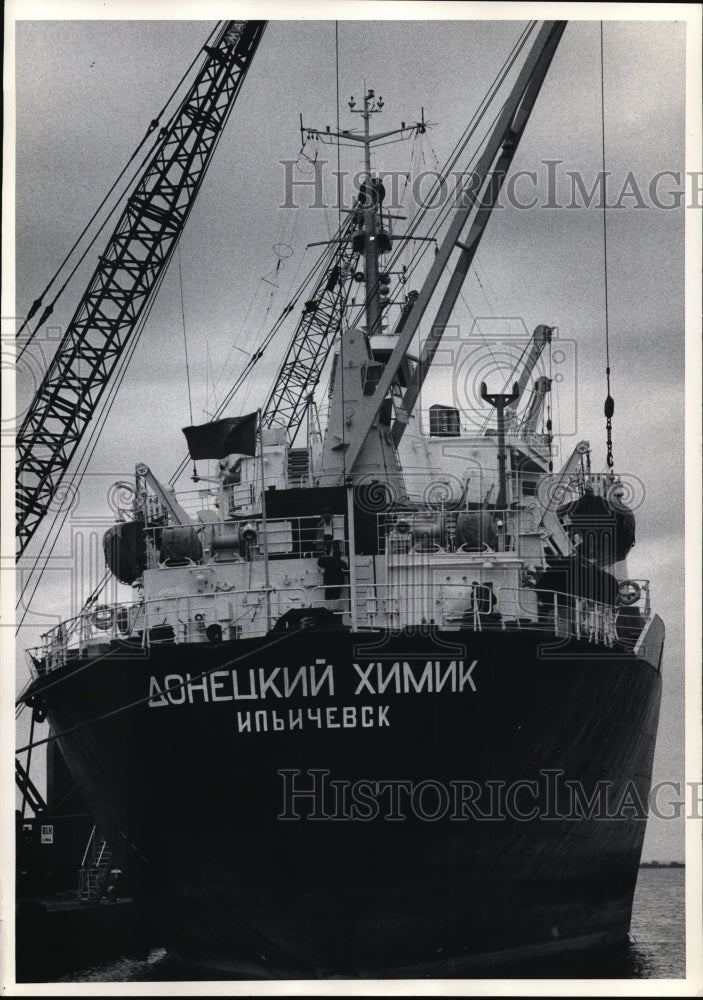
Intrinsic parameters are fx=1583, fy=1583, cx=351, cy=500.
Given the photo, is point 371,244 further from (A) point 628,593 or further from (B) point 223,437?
(A) point 628,593

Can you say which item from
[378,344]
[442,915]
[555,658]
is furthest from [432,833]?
[378,344]

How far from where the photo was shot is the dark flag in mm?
36719

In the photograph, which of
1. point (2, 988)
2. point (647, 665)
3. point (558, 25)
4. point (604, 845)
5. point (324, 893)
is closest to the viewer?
point (2, 988)

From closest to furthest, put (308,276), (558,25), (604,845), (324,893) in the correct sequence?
(324,893)
(558,25)
(604,845)
(308,276)

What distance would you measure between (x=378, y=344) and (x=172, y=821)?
1442 centimetres

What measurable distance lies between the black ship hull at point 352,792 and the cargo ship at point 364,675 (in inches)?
2.1

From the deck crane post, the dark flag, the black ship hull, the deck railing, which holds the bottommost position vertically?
the black ship hull

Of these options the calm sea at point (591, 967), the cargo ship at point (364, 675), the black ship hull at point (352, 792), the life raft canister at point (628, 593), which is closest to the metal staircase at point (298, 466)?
the cargo ship at point (364, 675)

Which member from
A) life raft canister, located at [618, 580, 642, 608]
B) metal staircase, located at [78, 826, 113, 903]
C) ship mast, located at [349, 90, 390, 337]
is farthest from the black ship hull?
metal staircase, located at [78, 826, 113, 903]

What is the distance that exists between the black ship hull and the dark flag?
5.32 m

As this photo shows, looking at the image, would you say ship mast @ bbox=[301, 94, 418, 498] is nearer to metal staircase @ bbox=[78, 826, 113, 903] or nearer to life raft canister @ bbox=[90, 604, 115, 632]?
life raft canister @ bbox=[90, 604, 115, 632]

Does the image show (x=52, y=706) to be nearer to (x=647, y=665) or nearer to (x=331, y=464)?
(x=331, y=464)

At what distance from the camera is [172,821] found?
110ft

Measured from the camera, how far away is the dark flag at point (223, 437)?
36.7 metres
